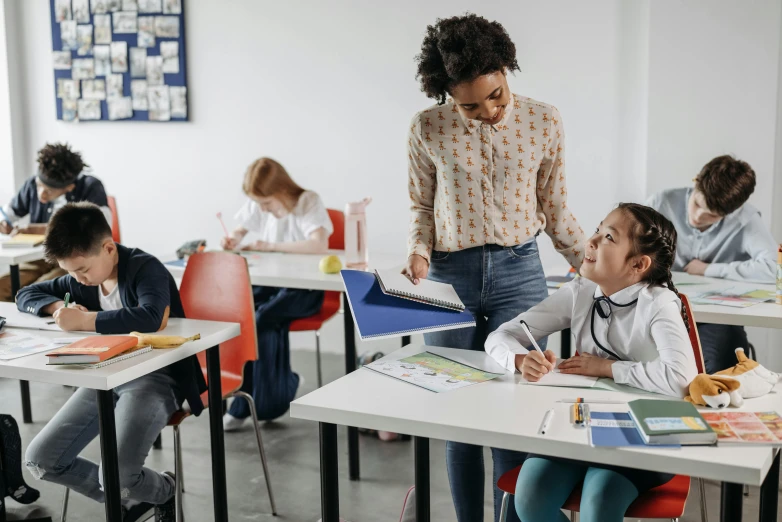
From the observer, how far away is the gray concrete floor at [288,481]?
273 cm

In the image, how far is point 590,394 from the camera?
5.70 ft

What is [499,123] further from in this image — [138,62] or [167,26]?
[138,62]

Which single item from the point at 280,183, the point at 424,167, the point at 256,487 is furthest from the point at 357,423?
the point at 280,183

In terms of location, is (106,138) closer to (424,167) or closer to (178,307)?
(178,307)

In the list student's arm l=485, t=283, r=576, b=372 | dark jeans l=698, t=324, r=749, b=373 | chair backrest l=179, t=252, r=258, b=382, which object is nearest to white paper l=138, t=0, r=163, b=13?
chair backrest l=179, t=252, r=258, b=382

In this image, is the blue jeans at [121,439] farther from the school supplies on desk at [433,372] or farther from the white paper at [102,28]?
the white paper at [102,28]

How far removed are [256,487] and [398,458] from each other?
57cm

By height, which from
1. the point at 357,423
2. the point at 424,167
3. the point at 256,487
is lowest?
the point at 256,487

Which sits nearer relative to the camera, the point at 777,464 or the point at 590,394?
the point at 777,464

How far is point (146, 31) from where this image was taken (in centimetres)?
496

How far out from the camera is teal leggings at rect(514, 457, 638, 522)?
5.42 ft

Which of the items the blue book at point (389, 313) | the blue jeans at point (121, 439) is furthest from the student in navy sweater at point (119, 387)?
the blue book at point (389, 313)

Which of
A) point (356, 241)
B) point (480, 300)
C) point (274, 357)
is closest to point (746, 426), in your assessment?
point (480, 300)

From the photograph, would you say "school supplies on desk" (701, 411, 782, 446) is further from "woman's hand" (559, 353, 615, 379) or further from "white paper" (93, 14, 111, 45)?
"white paper" (93, 14, 111, 45)
